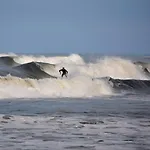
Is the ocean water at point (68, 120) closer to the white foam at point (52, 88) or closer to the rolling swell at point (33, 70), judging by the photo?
the white foam at point (52, 88)

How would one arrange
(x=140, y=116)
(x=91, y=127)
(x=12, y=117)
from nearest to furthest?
(x=91, y=127) → (x=12, y=117) → (x=140, y=116)

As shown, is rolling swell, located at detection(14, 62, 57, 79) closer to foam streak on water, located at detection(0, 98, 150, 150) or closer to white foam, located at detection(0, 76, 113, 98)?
white foam, located at detection(0, 76, 113, 98)

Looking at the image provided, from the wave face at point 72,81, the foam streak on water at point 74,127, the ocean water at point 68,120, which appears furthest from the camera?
the wave face at point 72,81

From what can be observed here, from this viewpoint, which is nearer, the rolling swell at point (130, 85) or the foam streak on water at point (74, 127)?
the foam streak on water at point (74, 127)

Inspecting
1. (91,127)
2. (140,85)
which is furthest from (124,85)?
(91,127)

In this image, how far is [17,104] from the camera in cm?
1919

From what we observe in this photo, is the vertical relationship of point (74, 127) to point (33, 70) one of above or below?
below

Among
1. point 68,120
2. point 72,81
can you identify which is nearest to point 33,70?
point 72,81

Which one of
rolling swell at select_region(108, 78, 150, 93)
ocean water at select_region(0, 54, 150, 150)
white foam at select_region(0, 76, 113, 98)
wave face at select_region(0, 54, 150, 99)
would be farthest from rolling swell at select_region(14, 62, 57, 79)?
white foam at select_region(0, 76, 113, 98)

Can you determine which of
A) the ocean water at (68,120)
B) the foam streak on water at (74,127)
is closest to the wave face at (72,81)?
the ocean water at (68,120)

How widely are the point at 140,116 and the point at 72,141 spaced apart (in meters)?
5.37

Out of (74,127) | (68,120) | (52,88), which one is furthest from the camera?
(52,88)

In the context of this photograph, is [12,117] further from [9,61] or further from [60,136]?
[9,61]

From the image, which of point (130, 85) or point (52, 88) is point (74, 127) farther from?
point (130, 85)
